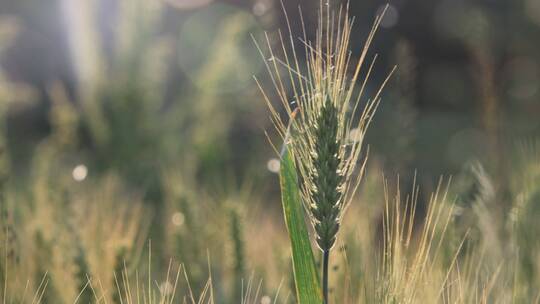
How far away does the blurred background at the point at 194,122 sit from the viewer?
1.17 m

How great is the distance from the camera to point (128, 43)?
8.76 ft

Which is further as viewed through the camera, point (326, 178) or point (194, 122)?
point (194, 122)

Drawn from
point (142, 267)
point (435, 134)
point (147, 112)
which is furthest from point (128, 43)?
point (435, 134)

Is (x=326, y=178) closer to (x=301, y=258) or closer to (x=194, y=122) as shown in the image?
(x=301, y=258)

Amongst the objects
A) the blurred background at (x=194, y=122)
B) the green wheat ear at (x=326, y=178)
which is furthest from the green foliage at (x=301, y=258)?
the blurred background at (x=194, y=122)

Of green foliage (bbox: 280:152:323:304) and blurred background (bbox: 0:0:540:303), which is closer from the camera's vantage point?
green foliage (bbox: 280:152:323:304)

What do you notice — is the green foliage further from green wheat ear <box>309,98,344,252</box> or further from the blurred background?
the blurred background

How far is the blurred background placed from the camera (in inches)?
45.9

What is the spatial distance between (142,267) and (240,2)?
351cm

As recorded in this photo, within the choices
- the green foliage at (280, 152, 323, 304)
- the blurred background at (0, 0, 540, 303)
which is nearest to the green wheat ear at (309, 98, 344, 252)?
the green foliage at (280, 152, 323, 304)

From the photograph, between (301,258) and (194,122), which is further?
(194,122)

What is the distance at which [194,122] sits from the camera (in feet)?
8.82

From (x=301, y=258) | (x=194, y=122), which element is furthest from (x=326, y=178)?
(x=194, y=122)

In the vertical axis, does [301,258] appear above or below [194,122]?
above
